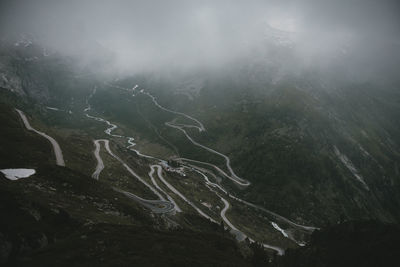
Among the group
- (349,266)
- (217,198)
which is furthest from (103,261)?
(217,198)

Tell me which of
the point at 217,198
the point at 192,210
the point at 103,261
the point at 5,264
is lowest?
the point at 217,198

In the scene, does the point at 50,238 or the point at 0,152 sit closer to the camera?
the point at 50,238

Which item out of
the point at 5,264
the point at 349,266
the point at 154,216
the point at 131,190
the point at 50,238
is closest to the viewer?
the point at 5,264

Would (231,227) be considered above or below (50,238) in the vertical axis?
below

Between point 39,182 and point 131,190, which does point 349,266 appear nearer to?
point 131,190

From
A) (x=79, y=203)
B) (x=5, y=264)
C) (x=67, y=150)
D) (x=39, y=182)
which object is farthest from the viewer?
(x=67, y=150)

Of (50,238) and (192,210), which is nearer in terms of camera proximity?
(50,238)

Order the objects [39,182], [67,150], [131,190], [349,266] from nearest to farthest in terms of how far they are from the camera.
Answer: [39,182] → [349,266] → [131,190] → [67,150]

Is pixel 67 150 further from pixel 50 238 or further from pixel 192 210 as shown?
pixel 50 238

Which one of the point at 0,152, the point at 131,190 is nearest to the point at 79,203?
the point at 0,152
